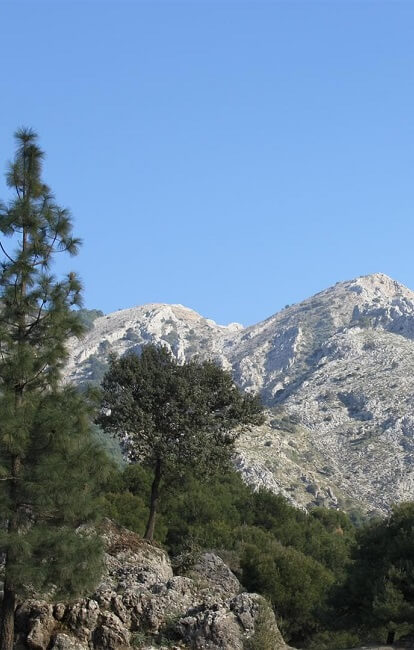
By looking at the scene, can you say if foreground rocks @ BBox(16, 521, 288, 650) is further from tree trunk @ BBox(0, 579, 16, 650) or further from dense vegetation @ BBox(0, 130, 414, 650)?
tree trunk @ BBox(0, 579, 16, 650)

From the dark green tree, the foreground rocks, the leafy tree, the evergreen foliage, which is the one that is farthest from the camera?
the evergreen foliage

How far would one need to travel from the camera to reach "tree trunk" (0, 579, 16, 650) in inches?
1086

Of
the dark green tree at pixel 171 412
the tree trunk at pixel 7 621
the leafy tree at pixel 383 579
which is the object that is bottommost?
the tree trunk at pixel 7 621

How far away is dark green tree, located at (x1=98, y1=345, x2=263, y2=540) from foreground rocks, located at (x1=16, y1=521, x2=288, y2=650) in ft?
39.7

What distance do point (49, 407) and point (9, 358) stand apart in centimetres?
222

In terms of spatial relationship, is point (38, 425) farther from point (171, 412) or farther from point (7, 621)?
point (171, 412)

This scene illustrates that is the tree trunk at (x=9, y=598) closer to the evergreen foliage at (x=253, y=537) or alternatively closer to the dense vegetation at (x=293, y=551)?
the dense vegetation at (x=293, y=551)

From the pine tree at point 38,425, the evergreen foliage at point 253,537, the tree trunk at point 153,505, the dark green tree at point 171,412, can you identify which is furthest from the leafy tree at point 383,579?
the pine tree at point 38,425

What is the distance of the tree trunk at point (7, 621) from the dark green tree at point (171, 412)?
66.3ft

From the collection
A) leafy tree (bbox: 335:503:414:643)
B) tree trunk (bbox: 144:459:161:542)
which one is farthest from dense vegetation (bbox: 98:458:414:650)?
tree trunk (bbox: 144:459:161:542)

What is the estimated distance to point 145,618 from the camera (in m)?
33.6

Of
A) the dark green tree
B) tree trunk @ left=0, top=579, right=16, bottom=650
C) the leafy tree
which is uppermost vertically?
the dark green tree

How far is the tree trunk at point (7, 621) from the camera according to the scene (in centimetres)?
2758

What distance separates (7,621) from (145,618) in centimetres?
741
